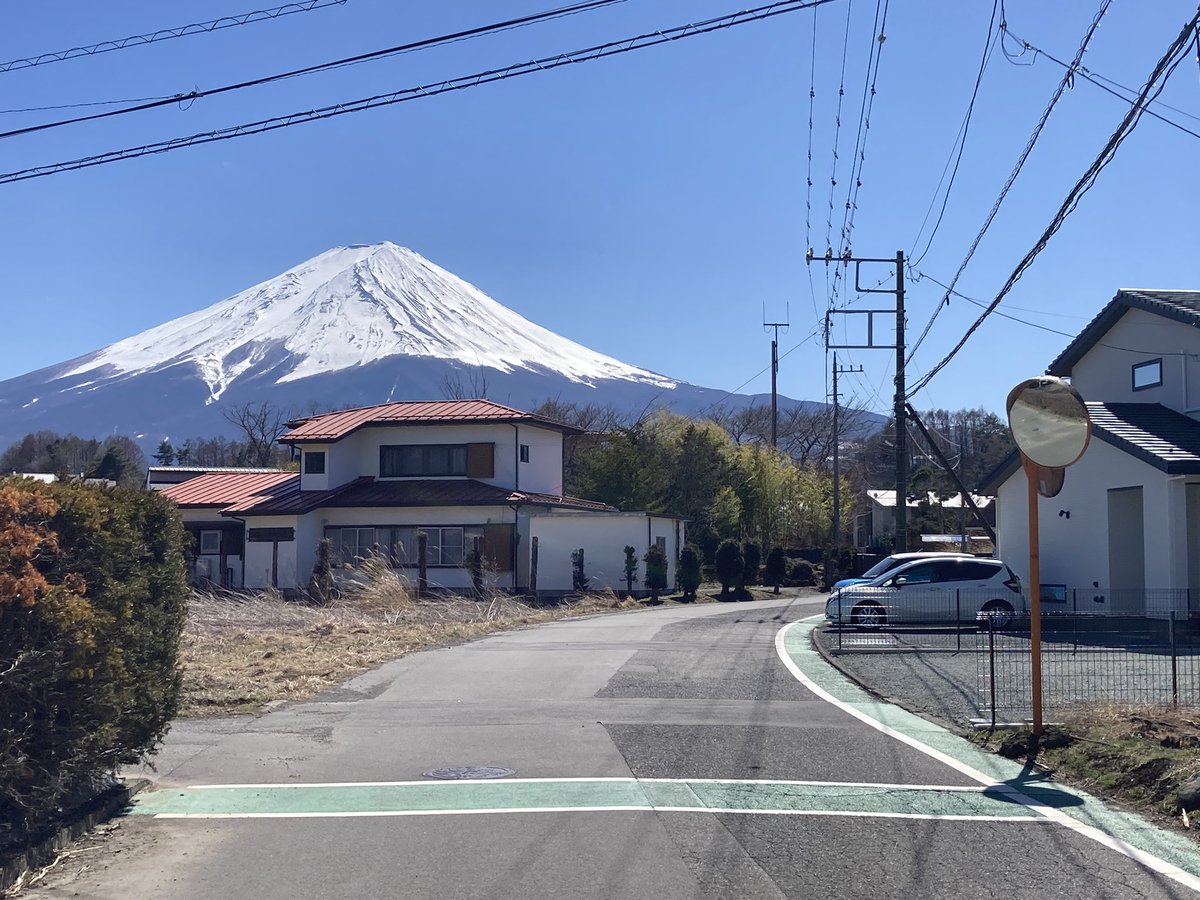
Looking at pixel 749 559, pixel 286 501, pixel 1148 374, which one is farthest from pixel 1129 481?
pixel 286 501

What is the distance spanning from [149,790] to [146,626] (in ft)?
4.76

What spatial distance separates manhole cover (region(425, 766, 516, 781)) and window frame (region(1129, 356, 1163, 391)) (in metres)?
21.9

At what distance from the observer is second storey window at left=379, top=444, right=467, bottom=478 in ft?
131

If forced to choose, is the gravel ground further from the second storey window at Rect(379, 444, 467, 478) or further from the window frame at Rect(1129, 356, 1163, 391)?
the second storey window at Rect(379, 444, 467, 478)

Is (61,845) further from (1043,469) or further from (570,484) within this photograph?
(570,484)

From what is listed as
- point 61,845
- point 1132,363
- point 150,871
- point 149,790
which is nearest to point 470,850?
point 150,871

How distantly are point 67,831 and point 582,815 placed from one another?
3.05 metres

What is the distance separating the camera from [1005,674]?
46.1ft

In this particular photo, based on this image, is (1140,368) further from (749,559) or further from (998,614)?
(749,559)

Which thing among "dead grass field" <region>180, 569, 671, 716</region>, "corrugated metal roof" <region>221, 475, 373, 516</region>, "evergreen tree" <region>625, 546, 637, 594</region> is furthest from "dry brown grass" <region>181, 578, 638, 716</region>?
"corrugated metal roof" <region>221, 475, 373, 516</region>

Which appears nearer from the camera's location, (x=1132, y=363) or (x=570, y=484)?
(x=1132, y=363)

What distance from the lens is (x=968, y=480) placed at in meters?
75.6

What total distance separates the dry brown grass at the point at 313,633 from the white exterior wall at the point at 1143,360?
544 inches

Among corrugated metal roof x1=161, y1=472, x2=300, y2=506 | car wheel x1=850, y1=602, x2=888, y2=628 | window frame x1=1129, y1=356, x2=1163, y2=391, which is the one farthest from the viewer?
corrugated metal roof x1=161, y1=472, x2=300, y2=506
